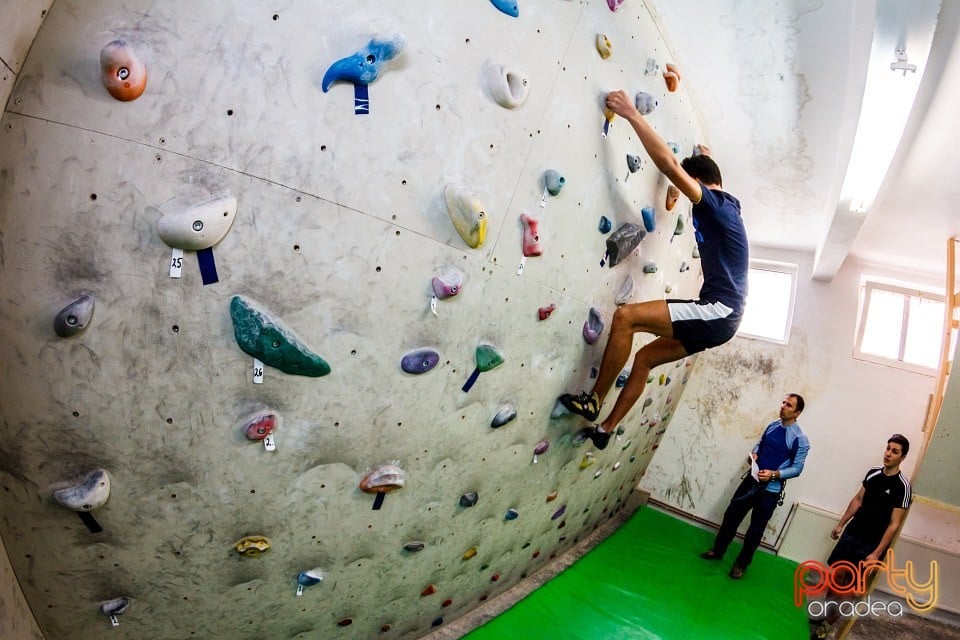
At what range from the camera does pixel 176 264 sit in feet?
2.94

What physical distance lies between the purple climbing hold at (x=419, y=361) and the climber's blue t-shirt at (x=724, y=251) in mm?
1162

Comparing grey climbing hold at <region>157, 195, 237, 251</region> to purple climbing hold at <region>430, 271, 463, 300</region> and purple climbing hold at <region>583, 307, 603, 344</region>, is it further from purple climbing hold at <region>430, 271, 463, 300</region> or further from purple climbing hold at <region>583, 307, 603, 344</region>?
purple climbing hold at <region>583, 307, 603, 344</region>

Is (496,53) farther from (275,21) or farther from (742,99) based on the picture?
(742,99)

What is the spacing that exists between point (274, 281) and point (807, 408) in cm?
431

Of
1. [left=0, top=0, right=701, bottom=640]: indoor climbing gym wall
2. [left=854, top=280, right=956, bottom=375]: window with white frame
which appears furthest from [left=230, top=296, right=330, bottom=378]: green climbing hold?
[left=854, top=280, right=956, bottom=375]: window with white frame

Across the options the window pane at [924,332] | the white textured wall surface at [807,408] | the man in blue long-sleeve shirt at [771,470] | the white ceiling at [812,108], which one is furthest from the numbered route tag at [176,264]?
the window pane at [924,332]

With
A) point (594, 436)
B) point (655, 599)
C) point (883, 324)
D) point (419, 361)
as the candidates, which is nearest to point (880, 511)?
point (655, 599)

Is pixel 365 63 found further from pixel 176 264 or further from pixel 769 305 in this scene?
pixel 769 305

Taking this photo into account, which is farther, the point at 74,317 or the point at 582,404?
the point at 582,404

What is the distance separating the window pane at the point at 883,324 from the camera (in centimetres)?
396

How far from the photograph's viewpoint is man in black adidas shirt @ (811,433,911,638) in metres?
2.81

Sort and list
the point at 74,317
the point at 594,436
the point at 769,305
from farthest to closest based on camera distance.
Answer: the point at 769,305
the point at 594,436
the point at 74,317

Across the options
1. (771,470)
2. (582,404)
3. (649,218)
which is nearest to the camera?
(582,404)

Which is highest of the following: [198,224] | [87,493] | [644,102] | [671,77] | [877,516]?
[671,77]
